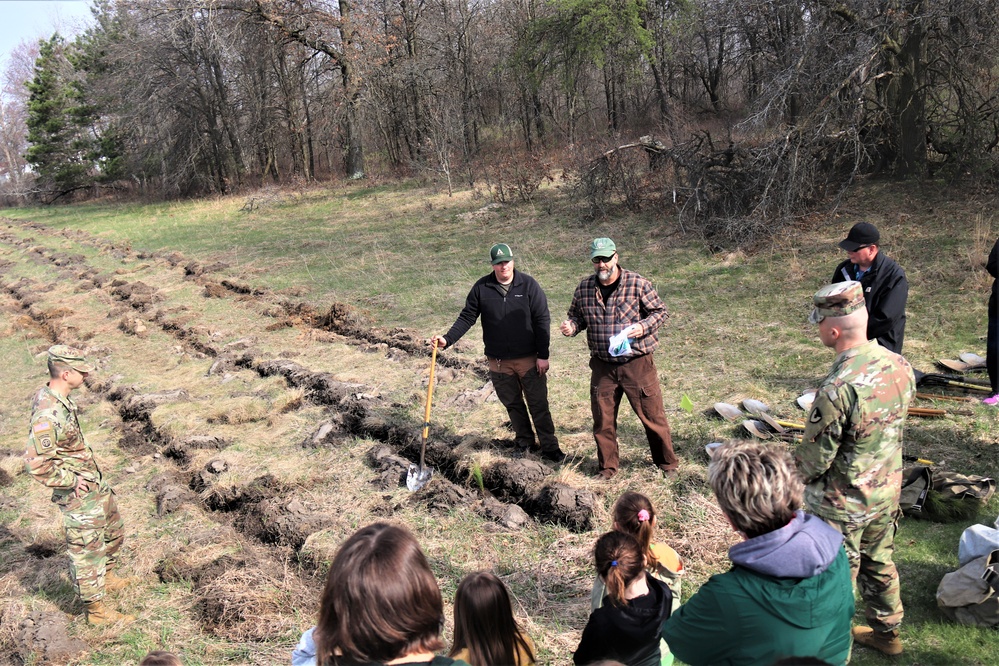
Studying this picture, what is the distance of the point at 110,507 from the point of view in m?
4.78

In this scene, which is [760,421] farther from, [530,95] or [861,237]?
[530,95]

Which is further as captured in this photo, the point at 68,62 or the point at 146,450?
the point at 68,62

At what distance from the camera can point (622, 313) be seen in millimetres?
5258

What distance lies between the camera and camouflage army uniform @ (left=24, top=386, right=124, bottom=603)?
4395mm

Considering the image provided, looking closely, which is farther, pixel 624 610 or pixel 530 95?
pixel 530 95

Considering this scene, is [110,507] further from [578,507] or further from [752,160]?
[752,160]

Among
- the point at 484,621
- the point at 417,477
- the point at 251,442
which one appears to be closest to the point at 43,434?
the point at 417,477

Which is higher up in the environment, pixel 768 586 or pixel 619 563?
pixel 768 586

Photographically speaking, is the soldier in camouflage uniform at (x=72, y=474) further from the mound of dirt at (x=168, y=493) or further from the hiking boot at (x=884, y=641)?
the hiking boot at (x=884, y=641)

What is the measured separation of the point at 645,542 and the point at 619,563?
378mm

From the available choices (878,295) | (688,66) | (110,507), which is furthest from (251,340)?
(688,66)

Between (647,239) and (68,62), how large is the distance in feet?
136

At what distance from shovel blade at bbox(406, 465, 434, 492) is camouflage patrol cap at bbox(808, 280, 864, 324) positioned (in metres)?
3.75

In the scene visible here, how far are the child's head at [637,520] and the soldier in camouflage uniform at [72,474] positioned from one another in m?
3.39
